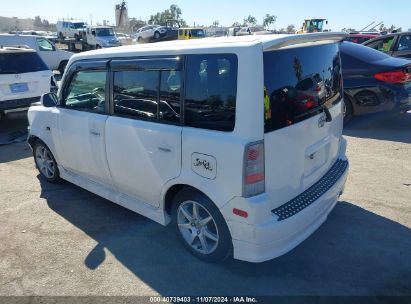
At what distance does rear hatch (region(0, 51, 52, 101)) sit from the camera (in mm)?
7699

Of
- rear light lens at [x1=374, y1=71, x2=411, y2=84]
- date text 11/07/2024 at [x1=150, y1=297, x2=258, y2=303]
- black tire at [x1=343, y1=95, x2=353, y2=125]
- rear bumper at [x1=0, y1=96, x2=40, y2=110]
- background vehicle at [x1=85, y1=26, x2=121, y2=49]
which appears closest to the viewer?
date text 11/07/2024 at [x1=150, y1=297, x2=258, y2=303]

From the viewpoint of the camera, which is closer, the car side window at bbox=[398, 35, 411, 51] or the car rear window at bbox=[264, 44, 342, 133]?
the car rear window at bbox=[264, 44, 342, 133]

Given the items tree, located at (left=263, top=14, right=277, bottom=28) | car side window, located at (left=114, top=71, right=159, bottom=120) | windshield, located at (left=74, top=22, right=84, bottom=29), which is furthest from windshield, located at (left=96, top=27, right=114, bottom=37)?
tree, located at (left=263, top=14, right=277, bottom=28)

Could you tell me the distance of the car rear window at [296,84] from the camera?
106 inches

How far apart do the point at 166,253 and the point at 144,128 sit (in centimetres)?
121

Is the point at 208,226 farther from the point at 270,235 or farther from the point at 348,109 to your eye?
the point at 348,109

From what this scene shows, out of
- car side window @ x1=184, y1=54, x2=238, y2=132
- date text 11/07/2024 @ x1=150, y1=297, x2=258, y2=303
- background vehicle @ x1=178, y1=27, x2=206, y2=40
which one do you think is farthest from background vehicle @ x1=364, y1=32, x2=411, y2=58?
background vehicle @ x1=178, y1=27, x2=206, y2=40

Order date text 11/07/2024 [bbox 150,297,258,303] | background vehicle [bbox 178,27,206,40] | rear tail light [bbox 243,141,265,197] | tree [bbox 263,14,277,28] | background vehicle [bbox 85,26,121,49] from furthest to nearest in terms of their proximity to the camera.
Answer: tree [bbox 263,14,277,28] < background vehicle [bbox 85,26,121,49] < background vehicle [bbox 178,27,206,40] < date text 11/07/2024 [bbox 150,297,258,303] < rear tail light [bbox 243,141,265,197]

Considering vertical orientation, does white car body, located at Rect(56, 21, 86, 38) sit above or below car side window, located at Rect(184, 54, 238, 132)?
above

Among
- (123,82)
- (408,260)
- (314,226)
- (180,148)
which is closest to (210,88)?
(180,148)

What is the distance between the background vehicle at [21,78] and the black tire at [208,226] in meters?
6.03

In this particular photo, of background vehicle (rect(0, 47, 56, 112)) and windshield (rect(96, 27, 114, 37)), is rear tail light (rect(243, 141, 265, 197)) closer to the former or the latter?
background vehicle (rect(0, 47, 56, 112))

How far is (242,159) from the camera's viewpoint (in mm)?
2623

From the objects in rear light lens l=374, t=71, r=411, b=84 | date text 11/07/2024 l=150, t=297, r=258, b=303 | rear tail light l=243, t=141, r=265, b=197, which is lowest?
date text 11/07/2024 l=150, t=297, r=258, b=303
